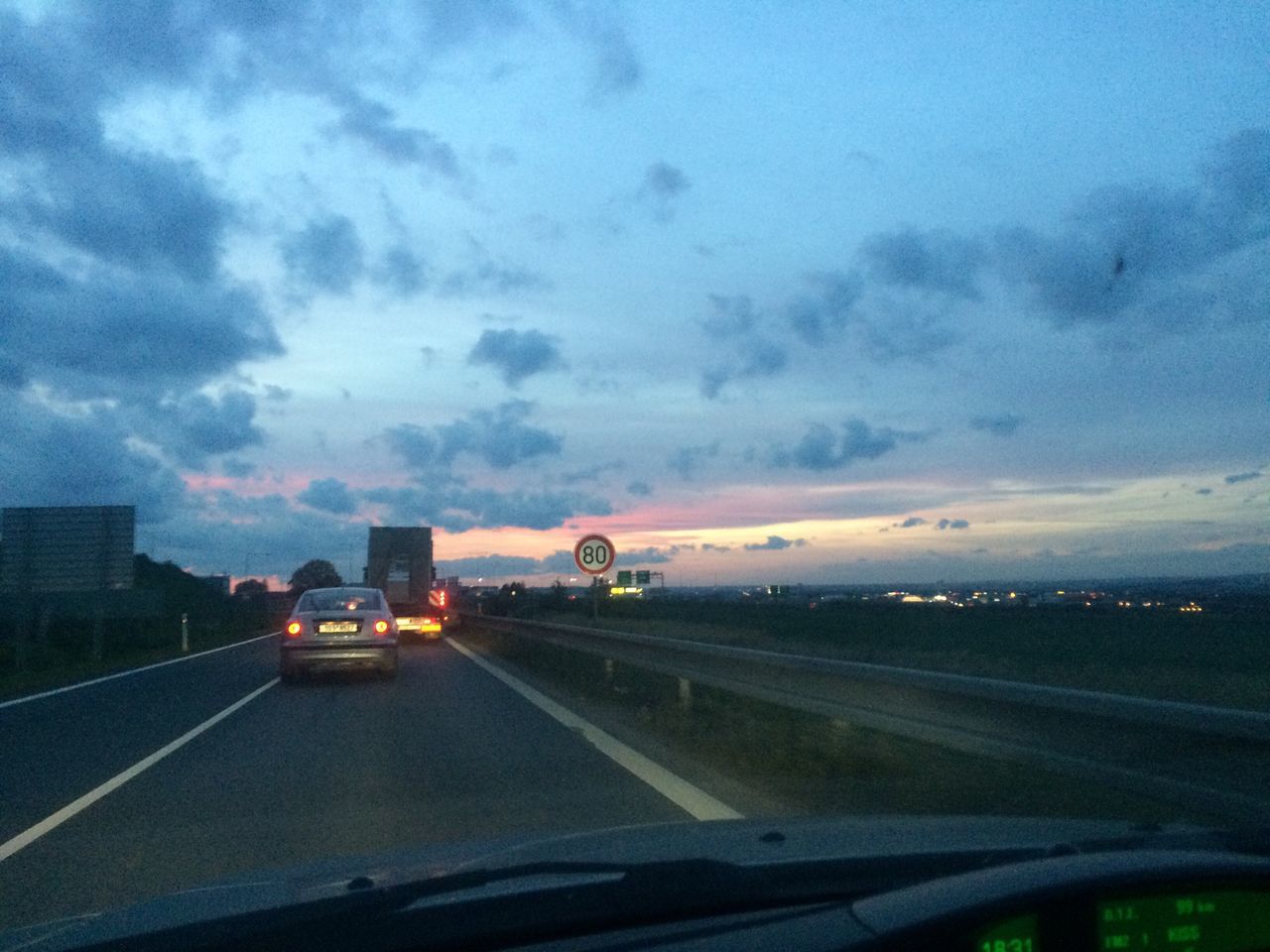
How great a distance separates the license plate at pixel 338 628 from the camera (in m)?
20.0

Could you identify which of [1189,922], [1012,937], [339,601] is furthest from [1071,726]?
[339,601]

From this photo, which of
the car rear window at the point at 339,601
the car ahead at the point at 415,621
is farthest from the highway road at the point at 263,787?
the car ahead at the point at 415,621

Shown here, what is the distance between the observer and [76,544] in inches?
1372

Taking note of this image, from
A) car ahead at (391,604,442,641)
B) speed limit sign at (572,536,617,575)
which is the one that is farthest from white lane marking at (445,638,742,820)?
car ahead at (391,604,442,641)

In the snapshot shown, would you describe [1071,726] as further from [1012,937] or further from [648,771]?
[648,771]

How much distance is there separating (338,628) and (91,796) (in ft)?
35.1

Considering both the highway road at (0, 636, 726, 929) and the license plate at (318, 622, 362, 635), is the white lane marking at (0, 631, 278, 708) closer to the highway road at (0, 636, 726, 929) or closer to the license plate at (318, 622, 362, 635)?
the highway road at (0, 636, 726, 929)

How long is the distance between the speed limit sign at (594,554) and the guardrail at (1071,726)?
9.30m

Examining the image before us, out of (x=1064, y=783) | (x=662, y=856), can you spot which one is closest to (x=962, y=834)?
(x=662, y=856)

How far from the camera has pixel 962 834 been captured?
4305 mm

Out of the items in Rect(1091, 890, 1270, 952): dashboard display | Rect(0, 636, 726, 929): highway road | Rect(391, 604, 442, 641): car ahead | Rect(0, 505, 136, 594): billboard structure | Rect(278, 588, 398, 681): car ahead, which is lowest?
Rect(0, 636, 726, 929): highway road

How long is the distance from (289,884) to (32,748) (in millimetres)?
9886

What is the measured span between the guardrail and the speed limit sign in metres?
9.30

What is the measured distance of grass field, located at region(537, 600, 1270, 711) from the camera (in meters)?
10.0
